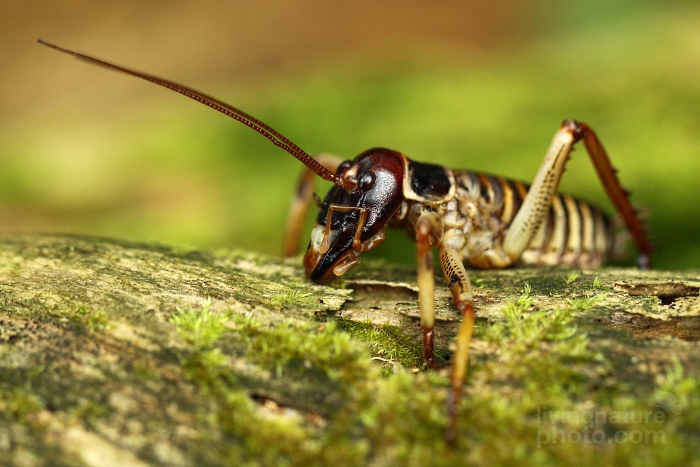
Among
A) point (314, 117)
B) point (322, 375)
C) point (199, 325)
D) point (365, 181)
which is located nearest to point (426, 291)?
point (322, 375)

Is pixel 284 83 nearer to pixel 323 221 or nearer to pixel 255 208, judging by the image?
pixel 255 208

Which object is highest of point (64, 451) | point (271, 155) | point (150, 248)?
point (271, 155)

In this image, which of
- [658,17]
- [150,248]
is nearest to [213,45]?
[658,17]

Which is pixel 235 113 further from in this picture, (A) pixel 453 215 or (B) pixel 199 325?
(A) pixel 453 215

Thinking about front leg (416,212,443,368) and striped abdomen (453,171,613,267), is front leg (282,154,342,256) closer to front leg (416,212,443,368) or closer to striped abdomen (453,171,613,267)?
striped abdomen (453,171,613,267)

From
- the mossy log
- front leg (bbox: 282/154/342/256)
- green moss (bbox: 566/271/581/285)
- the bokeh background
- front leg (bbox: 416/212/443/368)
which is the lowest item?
the mossy log

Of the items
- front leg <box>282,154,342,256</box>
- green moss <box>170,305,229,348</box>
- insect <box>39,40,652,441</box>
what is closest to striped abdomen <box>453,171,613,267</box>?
insect <box>39,40,652,441</box>

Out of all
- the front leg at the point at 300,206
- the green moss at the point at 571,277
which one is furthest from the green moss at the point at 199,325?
the front leg at the point at 300,206
